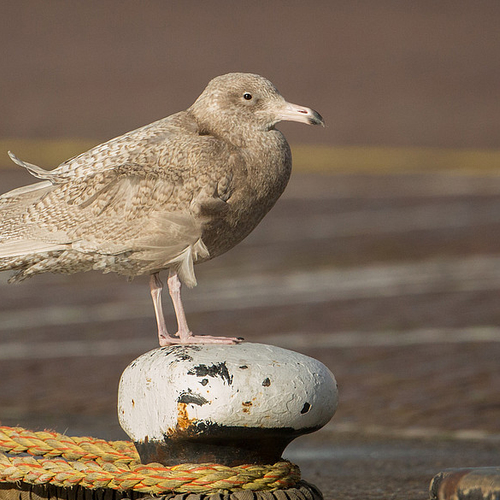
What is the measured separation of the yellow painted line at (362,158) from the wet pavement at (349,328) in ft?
8.65

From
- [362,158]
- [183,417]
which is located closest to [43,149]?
[362,158]

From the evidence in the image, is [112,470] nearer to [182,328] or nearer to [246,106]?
[182,328]

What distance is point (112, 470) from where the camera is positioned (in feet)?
13.8

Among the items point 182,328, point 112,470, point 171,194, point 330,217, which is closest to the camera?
point 112,470

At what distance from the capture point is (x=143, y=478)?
4.10m

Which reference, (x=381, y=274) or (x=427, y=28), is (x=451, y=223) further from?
(x=427, y=28)

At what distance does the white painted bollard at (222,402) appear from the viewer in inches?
159

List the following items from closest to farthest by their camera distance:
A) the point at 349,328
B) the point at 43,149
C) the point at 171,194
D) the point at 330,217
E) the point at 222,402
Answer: the point at 222,402 → the point at 171,194 → the point at 349,328 → the point at 330,217 → the point at 43,149

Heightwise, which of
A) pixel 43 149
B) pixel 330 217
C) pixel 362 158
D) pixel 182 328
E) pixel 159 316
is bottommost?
pixel 182 328

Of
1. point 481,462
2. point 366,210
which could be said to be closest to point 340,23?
point 366,210

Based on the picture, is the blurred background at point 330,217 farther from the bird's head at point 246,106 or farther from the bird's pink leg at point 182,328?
the bird's head at point 246,106

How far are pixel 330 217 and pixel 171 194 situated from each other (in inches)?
402

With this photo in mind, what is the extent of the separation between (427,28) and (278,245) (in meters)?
17.1

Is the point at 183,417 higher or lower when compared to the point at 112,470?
higher
